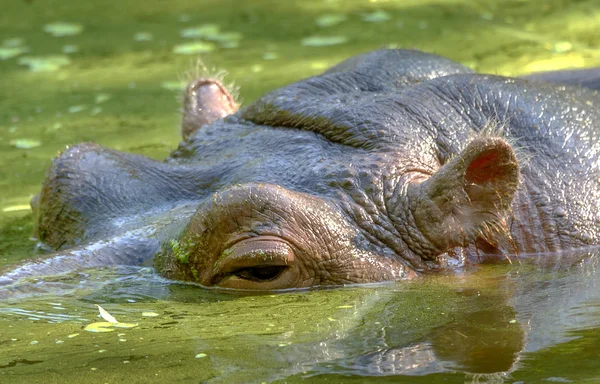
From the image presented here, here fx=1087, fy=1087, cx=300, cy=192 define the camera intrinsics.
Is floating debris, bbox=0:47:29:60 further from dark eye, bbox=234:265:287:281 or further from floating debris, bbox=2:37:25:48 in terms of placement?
dark eye, bbox=234:265:287:281

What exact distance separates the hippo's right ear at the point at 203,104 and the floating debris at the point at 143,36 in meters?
6.03

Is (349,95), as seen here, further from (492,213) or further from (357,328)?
(357,328)

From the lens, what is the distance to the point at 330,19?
39.7ft

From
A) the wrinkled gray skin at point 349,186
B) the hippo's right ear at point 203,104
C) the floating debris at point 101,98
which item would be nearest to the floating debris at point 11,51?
the floating debris at point 101,98

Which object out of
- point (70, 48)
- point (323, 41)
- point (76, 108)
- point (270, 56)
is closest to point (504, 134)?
point (76, 108)

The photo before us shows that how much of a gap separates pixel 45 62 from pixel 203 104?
5631 millimetres

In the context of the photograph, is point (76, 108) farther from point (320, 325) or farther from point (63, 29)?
point (320, 325)

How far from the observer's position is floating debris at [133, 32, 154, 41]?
11920 millimetres

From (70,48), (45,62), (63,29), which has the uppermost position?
(63,29)

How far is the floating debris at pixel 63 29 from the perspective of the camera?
476 inches

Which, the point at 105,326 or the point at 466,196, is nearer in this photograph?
the point at 105,326

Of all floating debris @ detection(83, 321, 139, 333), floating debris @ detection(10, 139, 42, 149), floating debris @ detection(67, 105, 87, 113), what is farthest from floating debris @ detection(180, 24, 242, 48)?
floating debris @ detection(83, 321, 139, 333)

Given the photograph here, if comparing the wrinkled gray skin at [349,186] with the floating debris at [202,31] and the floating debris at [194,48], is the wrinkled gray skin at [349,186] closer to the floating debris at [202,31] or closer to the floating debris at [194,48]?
the floating debris at [194,48]

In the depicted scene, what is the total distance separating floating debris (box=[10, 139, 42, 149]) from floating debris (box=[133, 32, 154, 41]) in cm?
353
